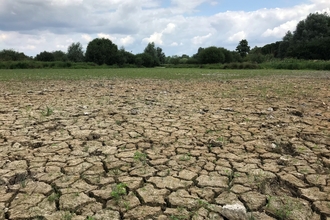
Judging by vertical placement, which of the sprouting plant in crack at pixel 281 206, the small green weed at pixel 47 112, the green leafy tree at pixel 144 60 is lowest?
the sprouting plant in crack at pixel 281 206

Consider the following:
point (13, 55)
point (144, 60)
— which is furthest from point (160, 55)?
point (13, 55)

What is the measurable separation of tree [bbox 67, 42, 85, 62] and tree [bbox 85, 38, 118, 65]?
17.9 ft

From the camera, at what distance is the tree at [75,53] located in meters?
55.9

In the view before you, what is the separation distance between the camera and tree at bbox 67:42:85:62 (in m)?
55.9

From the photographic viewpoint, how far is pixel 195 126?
444 cm

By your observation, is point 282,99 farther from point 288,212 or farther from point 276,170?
point 288,212

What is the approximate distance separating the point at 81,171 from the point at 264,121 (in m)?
3.14

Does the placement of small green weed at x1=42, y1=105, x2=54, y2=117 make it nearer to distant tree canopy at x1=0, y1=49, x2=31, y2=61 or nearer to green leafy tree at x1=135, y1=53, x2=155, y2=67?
green leafy tree at x1=135, y1=53, x2=155, y2=67

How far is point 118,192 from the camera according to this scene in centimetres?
236

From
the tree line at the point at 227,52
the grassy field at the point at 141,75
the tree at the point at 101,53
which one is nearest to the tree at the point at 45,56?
the tree line at the point at 227,52

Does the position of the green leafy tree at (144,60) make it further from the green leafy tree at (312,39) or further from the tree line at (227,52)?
the green leafy tree at (312,39)

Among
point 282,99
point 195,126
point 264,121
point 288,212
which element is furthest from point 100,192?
point 282,99

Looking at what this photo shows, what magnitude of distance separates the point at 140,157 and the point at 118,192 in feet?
2.64

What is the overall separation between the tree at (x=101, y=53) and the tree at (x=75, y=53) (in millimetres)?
5467
